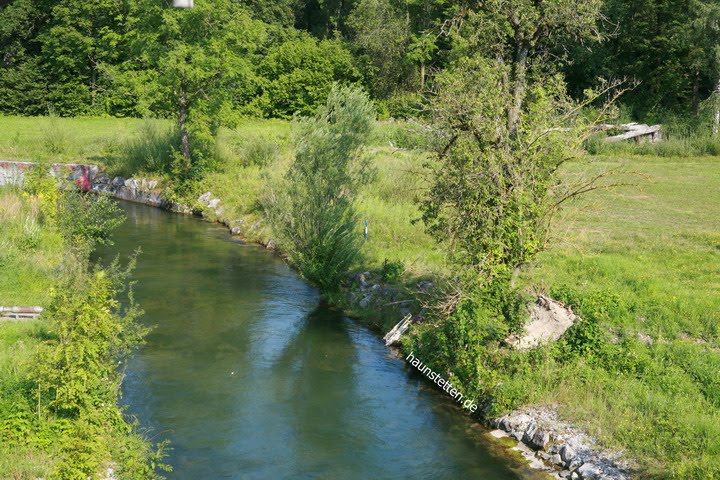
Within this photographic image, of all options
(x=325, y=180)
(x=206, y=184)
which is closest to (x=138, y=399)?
(x=325, y=180)

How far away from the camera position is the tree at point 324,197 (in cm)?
2036

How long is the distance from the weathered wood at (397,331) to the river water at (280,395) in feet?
0.88

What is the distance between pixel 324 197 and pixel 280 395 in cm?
657

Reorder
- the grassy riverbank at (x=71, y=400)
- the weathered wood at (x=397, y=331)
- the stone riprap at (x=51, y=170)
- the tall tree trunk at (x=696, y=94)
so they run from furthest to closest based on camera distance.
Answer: the tall tree trunk at (x=696, y=94), the stone riprap at (x=51, y=170), the weathered wood at (x=397, y=331), the grassy riverbank at (x=71, y=400)

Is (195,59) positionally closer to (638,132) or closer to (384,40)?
(638,132)

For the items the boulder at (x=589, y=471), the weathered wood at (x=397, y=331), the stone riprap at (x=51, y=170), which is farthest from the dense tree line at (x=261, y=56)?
the boulder at (x=589, y=471)

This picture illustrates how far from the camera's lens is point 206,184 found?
112 ft

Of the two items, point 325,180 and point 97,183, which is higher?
point 325,180

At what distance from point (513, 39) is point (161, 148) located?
76.3 feet

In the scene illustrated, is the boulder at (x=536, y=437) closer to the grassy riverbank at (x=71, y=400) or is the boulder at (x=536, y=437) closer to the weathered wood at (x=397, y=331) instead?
the weathered wood at (x=397, y=331)

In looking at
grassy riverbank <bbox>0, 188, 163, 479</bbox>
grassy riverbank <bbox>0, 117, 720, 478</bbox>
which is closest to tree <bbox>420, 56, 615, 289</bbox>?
grassy riverbank <bbox>0, 117, 720, 478</bbox>

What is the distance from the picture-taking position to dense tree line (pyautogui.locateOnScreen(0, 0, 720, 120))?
3281 centimetres

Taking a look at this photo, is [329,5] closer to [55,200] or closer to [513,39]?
[55,200]

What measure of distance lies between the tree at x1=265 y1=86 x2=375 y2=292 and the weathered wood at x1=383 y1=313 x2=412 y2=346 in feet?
10.1
